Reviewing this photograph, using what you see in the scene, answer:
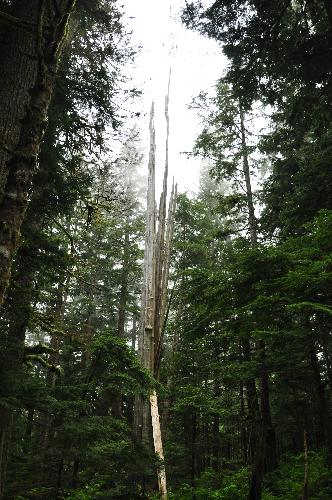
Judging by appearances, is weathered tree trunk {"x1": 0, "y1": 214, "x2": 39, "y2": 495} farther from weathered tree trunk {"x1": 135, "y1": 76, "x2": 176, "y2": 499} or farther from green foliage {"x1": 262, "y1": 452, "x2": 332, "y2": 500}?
green foliage {"x1": 262, "y1": 452, "x2": 332, "y2": 500}

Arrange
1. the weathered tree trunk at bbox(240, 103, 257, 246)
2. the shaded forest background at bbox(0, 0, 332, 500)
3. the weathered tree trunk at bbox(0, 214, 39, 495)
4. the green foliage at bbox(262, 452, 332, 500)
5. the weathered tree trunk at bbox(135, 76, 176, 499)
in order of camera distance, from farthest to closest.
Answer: the weathered tree trunk at bbox(240, 103, 257, 246)
the green foliage at bbox(262, 452, 332, 500)
the weathered tree trunk at bbox(135, 76, 176, 499)
the weathered tree trunk at bbox(0, 214, 39, 495)
the shaded forest background at bbox(0, 0, 332, 500)

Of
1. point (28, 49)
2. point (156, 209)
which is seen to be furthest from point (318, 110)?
point (28, 49)

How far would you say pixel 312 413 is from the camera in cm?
1562

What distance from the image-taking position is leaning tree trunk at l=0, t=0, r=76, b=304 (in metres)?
2.83

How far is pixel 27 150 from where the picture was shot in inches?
118

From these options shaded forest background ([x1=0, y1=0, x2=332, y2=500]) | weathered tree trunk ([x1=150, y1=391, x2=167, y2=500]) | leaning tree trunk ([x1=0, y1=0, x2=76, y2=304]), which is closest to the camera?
leaning tree trunk ([x1=0, y1=0, x2=76, y2=304])

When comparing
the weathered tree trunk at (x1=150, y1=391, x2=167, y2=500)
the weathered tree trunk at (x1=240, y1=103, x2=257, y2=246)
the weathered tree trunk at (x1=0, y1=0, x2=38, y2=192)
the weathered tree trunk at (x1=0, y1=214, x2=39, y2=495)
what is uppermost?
the weathered tree trunk at (x1=240, y1=103, x2=257, y2=246)

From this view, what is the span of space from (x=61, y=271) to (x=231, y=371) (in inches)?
268

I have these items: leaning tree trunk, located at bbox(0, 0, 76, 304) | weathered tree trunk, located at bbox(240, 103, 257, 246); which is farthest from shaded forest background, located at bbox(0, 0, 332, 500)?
weathered tree trunk, located at bbox(240, 103, 257, 246)

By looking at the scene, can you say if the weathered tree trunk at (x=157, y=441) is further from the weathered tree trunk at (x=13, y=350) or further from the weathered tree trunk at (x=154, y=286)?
the weathered tree trunk at (x=13, y=350)

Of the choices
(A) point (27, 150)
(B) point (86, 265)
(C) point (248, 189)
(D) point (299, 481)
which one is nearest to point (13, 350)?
(B) point (86, 265)

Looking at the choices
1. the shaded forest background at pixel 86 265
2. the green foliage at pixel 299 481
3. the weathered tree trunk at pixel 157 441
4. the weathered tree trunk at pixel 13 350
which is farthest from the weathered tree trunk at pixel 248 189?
the weathered tree trunk at pixel 13 350

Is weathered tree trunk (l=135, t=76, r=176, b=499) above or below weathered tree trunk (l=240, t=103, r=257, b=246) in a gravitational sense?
below

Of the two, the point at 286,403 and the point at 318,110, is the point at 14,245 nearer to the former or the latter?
the point at 318,110
